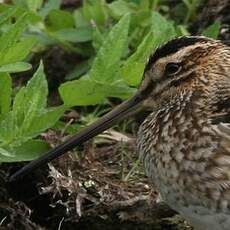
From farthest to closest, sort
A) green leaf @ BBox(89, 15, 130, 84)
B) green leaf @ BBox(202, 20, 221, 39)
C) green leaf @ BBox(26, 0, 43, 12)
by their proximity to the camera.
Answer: green leaf @ BBox(26, 0, 43, 12), green leaf @ BBox(202, 20, 221, 39), green leaf @ BBox(89, 15, 130, 84)

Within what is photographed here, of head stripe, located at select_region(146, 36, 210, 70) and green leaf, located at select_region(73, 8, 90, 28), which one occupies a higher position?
head stripe, located at select_region(146, 36, 210, 70)

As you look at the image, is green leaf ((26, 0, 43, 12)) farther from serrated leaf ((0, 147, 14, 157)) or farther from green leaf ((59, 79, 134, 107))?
serrated leaf ((0, 147, 14, 157))

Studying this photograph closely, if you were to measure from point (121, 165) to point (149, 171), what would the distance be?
0.64 meters

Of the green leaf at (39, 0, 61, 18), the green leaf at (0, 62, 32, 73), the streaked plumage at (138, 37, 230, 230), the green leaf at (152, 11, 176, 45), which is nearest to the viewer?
the streaked plumage at (138, 37, 230, 230)

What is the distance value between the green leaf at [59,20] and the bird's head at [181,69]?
1.29 meters

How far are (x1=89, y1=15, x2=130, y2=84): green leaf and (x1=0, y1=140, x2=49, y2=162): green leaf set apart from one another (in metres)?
0.35

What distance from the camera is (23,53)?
420cm

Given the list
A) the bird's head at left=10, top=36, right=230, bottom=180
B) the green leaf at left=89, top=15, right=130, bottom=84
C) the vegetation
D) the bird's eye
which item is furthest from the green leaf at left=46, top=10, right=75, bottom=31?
the bird's eye

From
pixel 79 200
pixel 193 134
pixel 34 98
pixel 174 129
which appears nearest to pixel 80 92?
pixel 34 98

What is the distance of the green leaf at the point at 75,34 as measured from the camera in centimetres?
507

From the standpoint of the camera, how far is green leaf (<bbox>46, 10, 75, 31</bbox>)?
5219mm

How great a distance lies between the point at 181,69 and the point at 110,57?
1.52 ft

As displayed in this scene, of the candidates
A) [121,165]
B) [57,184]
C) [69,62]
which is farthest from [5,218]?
[69,62]

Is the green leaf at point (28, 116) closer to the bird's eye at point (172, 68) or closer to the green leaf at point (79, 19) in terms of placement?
the bird's eye at point (172, 68)
